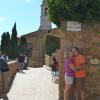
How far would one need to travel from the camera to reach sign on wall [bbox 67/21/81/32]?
1109 cm

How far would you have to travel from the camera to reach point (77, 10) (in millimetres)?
10969

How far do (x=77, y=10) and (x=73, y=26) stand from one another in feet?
1.58

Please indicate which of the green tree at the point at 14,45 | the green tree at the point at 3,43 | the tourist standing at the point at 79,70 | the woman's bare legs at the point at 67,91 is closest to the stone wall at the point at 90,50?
the tourist standing at the point at 79,70

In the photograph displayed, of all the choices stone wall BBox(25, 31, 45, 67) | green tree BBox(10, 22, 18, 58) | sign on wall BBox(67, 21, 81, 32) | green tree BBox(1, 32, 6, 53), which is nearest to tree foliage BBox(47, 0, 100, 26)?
sign on wall BBox(67, 21, 81, 32)

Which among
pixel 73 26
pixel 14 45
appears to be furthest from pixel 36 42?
→ pixel 73 26

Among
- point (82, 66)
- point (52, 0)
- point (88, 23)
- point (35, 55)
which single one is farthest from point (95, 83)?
point (35, 55)

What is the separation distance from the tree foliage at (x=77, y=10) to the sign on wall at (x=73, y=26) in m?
0.12

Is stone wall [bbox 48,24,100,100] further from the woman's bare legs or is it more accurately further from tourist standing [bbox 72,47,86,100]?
the woman's bare legs

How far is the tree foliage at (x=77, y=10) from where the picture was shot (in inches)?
424

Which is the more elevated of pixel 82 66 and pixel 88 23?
pixel 88 23

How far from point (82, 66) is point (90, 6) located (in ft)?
5.58

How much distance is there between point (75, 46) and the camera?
438 inches

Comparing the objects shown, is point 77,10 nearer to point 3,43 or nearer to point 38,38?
point 3,43

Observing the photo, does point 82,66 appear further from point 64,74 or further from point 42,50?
point 42,50
